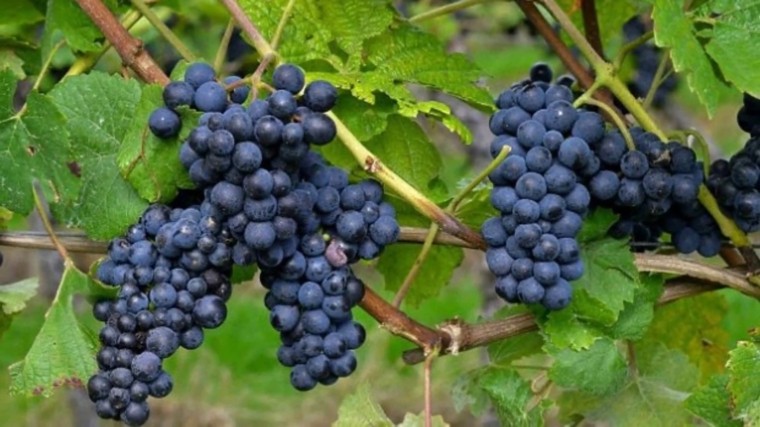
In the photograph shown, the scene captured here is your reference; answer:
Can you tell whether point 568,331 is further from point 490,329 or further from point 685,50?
point 685,50

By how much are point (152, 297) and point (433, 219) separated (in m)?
0.32

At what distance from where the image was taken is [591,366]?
1.41 metres

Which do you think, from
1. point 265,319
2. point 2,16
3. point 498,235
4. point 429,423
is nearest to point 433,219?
point 498,235

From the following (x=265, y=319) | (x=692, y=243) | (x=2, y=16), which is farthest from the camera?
(x=265, y=319)

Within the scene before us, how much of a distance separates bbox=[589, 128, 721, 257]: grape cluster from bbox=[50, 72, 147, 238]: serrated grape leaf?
528 mm

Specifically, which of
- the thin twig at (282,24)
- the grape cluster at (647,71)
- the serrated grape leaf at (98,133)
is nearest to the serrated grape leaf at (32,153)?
the serrated grape leaf at (98,133)

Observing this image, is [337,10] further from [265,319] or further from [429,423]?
[265,319]

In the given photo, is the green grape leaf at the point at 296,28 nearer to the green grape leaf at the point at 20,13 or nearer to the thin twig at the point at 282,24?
the thin twig at the point at 282,24

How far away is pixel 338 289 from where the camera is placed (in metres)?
1.19

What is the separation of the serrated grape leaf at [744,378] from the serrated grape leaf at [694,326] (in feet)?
1.56

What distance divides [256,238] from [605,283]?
466 millimetres

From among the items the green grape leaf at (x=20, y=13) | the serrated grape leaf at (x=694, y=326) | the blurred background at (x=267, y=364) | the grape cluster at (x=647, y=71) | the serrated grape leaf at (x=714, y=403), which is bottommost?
the blurred background at (x=267, y=364)

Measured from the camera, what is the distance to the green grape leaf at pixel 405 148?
1497mm

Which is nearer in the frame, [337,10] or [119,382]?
[119,382]
